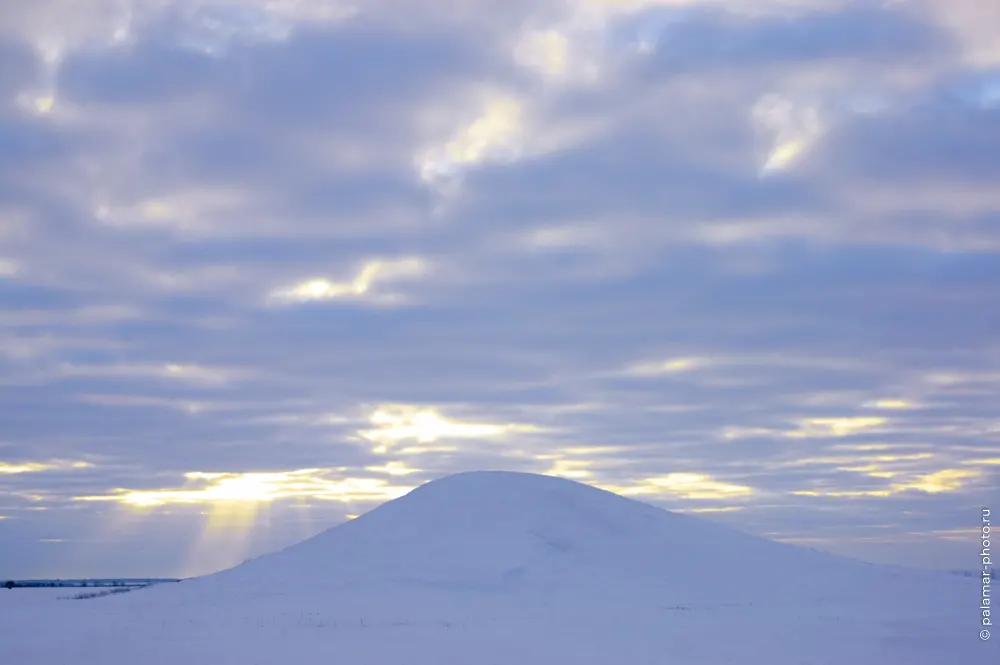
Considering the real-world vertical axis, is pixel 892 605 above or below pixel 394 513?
below

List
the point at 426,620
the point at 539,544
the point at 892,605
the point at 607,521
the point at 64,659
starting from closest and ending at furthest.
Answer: the point at 64,659 < the point at 426,620 < the point at 892,605 < the point at 539,544 < the point at 607,521

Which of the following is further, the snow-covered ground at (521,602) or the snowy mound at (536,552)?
the snowy mound at (536,552)

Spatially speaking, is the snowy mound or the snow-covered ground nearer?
the snow-covered ground

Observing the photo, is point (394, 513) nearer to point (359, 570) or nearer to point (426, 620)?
point (359, 570)

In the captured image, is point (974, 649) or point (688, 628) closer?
point (974, 649)

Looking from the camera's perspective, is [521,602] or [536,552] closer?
[521,602]

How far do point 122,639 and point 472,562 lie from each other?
2478 centimetres

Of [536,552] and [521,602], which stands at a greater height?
[536,552]

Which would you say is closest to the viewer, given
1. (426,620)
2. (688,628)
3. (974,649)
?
(974,649)

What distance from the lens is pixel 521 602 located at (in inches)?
2188

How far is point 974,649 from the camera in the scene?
136ft

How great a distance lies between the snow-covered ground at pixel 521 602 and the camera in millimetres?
40719

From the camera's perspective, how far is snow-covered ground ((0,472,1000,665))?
40719 mm

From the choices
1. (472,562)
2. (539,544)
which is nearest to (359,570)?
(472,562)
